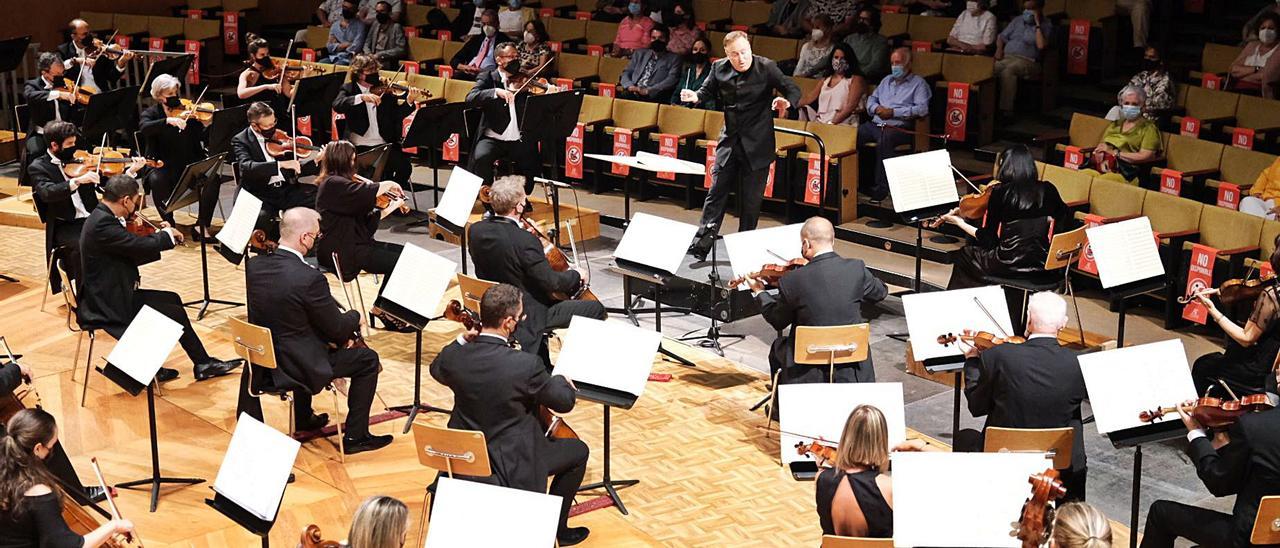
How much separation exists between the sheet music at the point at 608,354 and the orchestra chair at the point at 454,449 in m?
0.66

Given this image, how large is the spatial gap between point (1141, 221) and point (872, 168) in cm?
394

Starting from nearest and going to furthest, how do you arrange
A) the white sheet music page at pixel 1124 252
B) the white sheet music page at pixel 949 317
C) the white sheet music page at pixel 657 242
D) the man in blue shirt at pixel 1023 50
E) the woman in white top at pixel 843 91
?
the white sheet music page at pixel 949 317 < the white sheet music page at pixel 1124 252 < the white sheet music page at pixel 657 242 < the woman in white top at pixel 843 91 < the man in blue shirt at pixel 1023 50

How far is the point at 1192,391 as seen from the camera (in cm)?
529

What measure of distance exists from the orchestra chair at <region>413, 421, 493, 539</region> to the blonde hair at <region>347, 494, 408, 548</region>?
976 mm

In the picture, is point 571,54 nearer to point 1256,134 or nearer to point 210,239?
point 210,239

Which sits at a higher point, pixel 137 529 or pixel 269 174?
pixel 269 174

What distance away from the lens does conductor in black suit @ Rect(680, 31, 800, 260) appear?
8961mm

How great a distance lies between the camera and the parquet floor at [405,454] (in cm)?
607

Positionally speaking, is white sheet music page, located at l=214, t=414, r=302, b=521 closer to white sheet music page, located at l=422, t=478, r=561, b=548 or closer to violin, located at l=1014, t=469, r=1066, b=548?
white sheet music page, located at l=422, t=478, r=561, b=548

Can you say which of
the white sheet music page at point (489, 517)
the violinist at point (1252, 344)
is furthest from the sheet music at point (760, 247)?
the white sheet music page at point (489, 517)

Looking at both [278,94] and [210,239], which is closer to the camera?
[210,239]

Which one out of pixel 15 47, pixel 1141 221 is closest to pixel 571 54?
pixel 15 47

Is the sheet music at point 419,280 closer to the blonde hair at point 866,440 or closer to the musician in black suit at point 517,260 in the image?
the musician in black suit at point 517,260

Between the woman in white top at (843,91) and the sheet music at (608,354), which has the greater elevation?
the woman in white top at (843,91)
